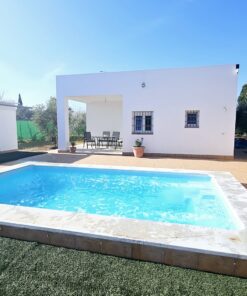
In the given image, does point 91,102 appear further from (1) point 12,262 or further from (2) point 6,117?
(1) point 12,262

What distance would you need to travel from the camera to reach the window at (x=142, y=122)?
431 inches

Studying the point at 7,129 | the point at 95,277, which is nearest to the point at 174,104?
the point at 95,277

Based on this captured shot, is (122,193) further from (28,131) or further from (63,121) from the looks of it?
(28,131)

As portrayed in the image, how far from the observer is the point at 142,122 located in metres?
11.1

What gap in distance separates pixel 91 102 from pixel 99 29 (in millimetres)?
5703

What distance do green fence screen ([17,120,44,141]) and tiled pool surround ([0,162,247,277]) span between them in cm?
1647

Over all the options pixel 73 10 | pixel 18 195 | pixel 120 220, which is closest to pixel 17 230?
pixel 120 220

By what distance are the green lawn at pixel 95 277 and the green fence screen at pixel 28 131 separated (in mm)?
17427

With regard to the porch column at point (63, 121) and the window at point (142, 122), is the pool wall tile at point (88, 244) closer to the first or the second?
the window at point (142, 122)

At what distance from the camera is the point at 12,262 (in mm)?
2633

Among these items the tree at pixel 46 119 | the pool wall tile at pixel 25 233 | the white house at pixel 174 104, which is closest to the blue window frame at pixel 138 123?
the white house at pixel 174 104

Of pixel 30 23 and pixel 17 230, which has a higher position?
pixel 30 23

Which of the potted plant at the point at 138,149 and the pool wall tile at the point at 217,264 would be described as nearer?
the pool wall tile at the point at 217,264

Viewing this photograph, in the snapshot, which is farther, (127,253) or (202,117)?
(202,117)
